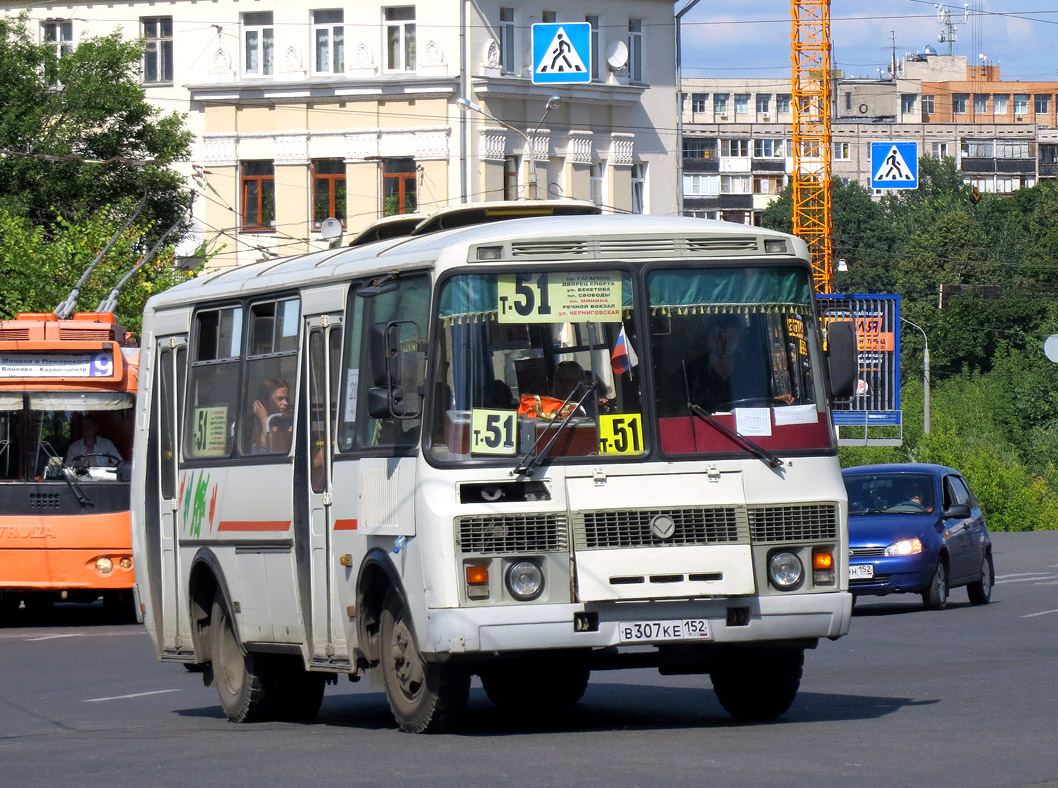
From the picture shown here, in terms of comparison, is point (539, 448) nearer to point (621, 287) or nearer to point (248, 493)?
point (621, 287)

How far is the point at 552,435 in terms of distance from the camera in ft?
33.4

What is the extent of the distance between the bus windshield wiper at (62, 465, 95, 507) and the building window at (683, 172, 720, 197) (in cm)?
14006

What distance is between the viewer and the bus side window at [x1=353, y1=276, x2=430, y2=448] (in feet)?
34.0

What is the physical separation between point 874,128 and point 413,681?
155 meters

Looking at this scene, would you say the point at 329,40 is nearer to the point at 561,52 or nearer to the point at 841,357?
the point at 561,52

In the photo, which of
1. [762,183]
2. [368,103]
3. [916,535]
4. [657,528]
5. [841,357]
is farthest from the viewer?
[762,183]

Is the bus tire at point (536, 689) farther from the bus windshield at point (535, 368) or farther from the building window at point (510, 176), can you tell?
the building window at point (510, 176)

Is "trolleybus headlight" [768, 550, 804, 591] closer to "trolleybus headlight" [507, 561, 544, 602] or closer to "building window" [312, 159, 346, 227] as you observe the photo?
"trolleybus headlight" [507, 561, 544, 602]

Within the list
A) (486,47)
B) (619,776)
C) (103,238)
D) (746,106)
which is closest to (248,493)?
(619,776)

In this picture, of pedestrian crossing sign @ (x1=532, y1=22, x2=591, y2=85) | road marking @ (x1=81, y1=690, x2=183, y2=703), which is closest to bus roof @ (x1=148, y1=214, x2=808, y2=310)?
road marking @ (x1=81, y1=690, x2=183, y2=703)

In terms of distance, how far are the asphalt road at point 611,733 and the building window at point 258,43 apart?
42687 millimetres

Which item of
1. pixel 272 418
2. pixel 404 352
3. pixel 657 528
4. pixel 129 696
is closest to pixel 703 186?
pixel 129 696

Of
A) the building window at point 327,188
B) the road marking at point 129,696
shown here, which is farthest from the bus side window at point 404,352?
the building window at point 327,188

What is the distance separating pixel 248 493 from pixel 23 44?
44.6 meters
